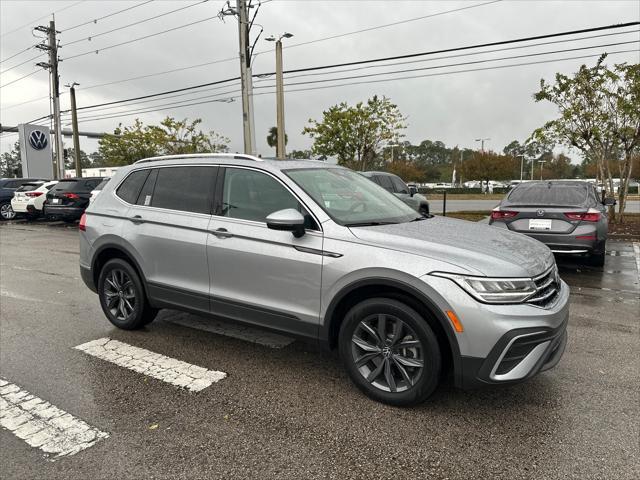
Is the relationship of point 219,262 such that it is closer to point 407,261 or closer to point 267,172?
point 267,172

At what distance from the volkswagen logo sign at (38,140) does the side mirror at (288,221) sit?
110 feet

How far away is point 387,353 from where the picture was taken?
321 centimetres

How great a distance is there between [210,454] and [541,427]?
80.5 inches

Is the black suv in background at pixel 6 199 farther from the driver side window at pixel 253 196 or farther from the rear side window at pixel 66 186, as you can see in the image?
the driver side window at pixel 253 196

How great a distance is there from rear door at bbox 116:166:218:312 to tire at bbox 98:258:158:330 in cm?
24

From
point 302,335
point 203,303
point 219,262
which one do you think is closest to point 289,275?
point 302,335

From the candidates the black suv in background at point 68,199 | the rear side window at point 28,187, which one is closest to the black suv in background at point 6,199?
the rear side window at point 28,187

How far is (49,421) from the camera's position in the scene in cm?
309

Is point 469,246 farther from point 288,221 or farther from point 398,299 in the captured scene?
point 288,221

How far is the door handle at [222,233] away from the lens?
389 cm

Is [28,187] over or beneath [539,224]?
over

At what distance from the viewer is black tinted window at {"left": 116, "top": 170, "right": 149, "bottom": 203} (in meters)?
4.80

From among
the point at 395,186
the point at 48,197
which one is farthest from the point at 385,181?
the point at 48,197

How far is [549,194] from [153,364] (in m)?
7.04
